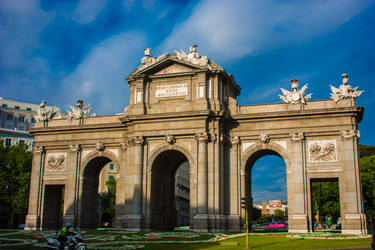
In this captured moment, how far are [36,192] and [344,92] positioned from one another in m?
36.2

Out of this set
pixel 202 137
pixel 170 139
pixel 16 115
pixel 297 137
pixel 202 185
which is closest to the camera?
pixel 202 185

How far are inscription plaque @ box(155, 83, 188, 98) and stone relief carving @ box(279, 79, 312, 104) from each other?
33.6 feet

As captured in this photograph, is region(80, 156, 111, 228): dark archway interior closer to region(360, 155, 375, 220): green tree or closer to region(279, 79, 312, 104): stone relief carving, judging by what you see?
region(279, 79, 312, 104): stone relief carving

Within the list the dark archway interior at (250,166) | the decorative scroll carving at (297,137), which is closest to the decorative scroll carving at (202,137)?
the dark archway interior at (250,166)

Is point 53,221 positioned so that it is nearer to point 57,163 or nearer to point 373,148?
point 57,163

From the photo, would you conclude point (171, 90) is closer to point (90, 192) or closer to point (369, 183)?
point (90, 192)

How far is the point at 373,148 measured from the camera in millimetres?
82250

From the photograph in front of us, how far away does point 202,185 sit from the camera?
42.2m

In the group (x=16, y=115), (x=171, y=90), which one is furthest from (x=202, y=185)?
(x=16, y=115)

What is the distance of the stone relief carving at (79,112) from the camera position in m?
51.6

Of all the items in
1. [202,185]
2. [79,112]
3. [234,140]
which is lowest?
[202,185]

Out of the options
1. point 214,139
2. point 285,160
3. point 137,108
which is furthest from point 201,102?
point 285,160

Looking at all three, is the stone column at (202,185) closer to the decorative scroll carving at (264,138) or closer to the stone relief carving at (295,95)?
the decorative scroll carving at (264,138)

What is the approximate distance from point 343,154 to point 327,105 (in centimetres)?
516
